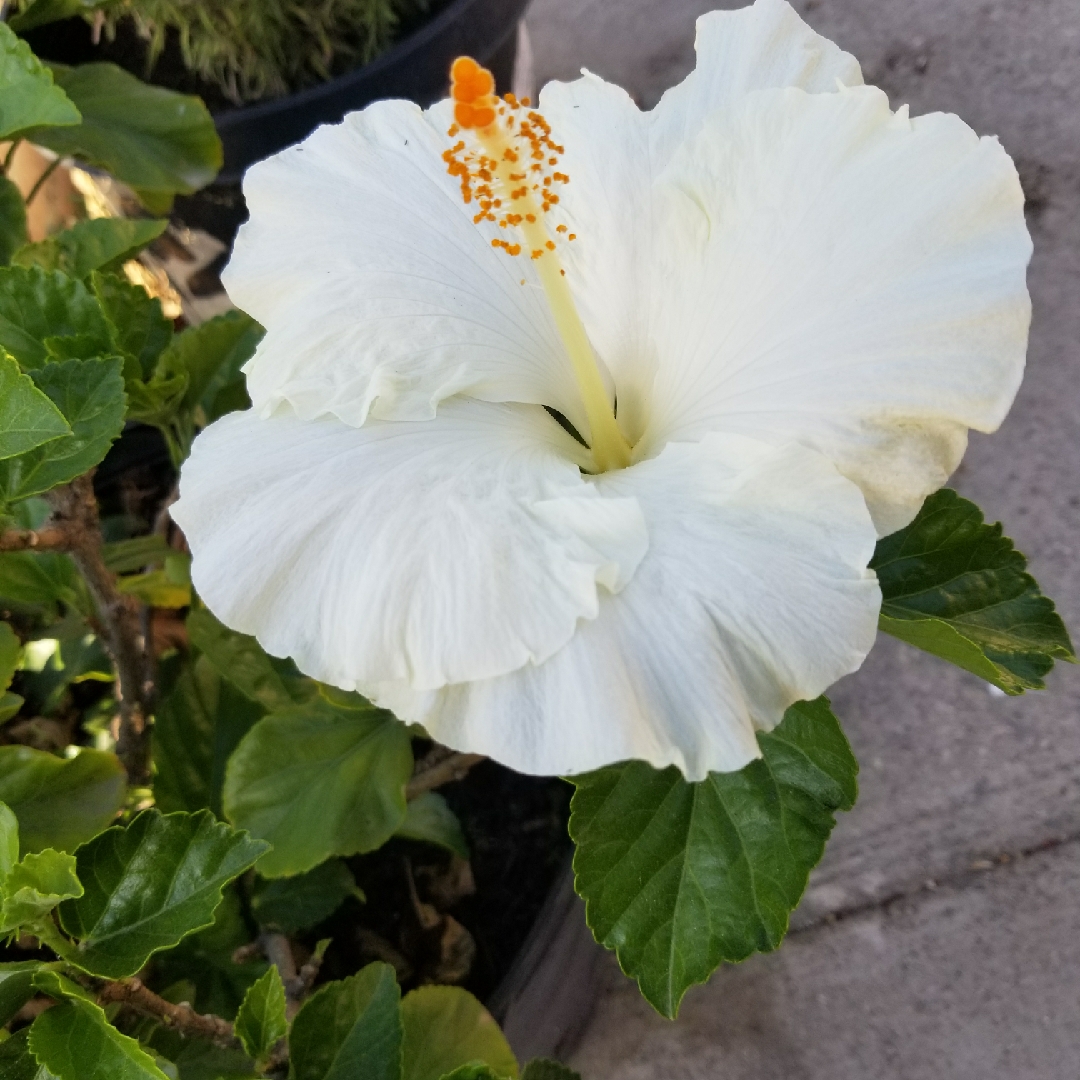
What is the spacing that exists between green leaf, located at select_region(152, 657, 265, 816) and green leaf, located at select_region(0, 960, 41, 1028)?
0.34 meters

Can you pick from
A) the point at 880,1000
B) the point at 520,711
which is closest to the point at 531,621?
the point at 520,711

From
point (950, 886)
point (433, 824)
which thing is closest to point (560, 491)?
point (433, 824)

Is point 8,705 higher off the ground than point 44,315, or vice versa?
point 44,315

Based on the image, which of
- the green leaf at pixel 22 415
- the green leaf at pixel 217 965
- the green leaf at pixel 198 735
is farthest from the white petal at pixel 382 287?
the green leaf at pixel 217 965

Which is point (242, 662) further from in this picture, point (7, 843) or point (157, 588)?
point (7, 843)

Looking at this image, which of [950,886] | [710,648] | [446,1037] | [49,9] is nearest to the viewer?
[710,648]

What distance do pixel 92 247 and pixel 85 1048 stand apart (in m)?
0.62

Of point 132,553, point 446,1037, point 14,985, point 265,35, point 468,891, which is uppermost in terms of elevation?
point 265,35

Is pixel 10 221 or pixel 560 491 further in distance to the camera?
pixel 10 221

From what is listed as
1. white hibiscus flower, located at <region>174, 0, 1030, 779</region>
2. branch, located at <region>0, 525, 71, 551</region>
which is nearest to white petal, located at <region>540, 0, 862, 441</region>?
white hibiscus flower, located at <region>174, 0, 1030, 779</region>

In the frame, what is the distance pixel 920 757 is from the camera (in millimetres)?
1423

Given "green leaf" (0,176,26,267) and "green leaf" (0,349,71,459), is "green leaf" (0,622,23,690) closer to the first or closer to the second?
"green leaf" (0,349,71,459)

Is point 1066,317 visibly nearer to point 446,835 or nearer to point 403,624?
point 446,835

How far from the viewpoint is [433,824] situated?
1000mm
